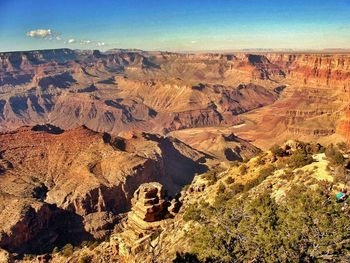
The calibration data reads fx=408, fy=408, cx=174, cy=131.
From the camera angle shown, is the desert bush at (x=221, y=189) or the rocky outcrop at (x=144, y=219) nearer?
the rocky outcrop at (x=144, y=219)

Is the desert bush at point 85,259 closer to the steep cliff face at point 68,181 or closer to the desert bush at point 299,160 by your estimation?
the desert bush at point 299,160

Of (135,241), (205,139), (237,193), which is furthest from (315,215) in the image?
(205,139)

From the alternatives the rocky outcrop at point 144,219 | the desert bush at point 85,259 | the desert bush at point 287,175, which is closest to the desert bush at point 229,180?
the desert bush at point 287,175

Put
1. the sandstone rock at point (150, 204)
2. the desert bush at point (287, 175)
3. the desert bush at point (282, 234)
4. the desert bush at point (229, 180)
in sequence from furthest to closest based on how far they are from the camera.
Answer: the desert bush at point (229, 180), the sandstone rock at point (150, 204), the desert bush at point (287, 175), the desert bush at point (282, 234)

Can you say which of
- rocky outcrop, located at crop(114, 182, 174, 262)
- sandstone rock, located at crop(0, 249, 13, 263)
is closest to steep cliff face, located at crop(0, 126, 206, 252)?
sandstone rock, located at crop(0, 249, 13, 263)

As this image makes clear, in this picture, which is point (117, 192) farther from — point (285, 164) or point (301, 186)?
point (301, 186)


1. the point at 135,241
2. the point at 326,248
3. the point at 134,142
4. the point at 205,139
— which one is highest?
the point at 326,248

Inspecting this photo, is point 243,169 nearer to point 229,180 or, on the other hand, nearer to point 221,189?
point 229,180

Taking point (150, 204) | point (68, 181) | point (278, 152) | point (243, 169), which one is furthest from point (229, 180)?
point (68, 181)

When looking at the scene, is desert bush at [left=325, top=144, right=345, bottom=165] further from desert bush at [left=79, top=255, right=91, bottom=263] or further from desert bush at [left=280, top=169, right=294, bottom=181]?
desert bush at [left=79, top=255, right=91, bottom=263]
